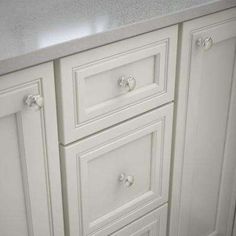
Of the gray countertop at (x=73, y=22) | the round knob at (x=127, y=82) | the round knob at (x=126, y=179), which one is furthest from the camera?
the round knob at (x=126, y=179)

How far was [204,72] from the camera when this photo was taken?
3.84ft

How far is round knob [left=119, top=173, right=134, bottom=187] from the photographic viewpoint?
1.11m

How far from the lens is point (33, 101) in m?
0.86

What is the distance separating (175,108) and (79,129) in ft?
0.90

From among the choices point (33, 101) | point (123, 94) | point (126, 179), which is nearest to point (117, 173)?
point (126, 179)

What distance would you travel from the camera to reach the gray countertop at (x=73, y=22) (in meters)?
0.84

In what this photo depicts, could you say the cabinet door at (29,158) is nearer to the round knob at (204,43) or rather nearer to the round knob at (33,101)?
the round knob at (33,101)

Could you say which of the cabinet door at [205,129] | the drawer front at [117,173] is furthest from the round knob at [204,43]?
the drawer front at [117,173]

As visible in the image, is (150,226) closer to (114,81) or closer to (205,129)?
(205,129)

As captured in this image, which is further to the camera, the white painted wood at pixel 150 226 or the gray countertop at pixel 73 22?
the white painted wood at pixel 150 226

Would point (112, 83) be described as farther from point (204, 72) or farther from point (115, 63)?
point (204, 72)

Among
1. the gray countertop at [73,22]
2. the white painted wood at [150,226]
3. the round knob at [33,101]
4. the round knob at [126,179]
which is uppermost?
the gray countertop at [73,22]

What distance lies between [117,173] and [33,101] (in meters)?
0.32

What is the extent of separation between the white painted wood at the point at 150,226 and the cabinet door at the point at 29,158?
221 mm
